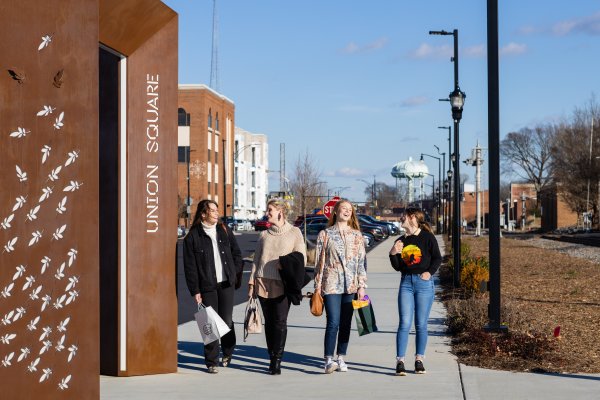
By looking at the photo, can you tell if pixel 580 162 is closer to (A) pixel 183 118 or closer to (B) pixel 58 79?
(A) pixel 183 118

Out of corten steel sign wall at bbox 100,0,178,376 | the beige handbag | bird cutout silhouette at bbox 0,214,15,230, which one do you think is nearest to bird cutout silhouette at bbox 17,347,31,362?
bird cutout silhouette at bbox 0,214,15,230

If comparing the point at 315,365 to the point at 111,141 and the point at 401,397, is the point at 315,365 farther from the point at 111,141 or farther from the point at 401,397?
the point at 111,141

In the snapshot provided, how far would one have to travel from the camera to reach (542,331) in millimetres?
13328

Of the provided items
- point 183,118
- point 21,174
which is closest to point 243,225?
point 183,118

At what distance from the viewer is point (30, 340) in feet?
20.6

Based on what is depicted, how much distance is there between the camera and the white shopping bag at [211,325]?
10.0 meters

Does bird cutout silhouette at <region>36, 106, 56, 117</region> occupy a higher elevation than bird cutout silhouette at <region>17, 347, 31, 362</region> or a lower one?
A: higher

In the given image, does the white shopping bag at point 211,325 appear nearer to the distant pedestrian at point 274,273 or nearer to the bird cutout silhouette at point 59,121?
the distant pedestrian at point 274,273

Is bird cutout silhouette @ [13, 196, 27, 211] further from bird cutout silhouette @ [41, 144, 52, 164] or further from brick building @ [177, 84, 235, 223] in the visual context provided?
brick building @ [177, 84, 235, 223]

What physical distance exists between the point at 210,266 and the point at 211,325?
2.05 ft

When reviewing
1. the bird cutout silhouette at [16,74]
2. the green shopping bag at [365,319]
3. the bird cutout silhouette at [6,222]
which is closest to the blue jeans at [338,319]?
the green shopping bag at [365,319]

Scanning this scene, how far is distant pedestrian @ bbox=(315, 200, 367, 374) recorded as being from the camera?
10.1m

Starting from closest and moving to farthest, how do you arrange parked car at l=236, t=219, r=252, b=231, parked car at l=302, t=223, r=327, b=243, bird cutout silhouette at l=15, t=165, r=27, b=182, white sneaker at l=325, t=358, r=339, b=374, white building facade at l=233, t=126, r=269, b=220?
Answer: bird cutout silhouette at l=15, t=165, r=27, b=182, white sneaker at l=325, t=358, r=339, b=374, parked car at l=302, t=223, r=327, b=243, parked car at l=236, t=219, r=252, b=231, white building facade at l=233, t=126, r=269, b=220

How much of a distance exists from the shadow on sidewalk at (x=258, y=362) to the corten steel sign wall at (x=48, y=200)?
4.10 metres
